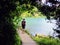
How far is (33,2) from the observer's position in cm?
770

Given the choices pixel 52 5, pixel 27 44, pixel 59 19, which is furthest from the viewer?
pixel 27 44

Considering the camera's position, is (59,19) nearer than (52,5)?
No

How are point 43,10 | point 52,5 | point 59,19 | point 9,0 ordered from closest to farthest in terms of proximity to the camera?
1. point 9,0
2. point 43,10
3. point 52,5
4. point 59,19

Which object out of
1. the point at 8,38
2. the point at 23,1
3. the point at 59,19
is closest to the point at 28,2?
the point at 23,1

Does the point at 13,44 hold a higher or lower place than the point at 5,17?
lower

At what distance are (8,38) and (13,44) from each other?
61 centimetres

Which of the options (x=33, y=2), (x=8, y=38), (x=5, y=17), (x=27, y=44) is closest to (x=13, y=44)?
(x=8, y=38)

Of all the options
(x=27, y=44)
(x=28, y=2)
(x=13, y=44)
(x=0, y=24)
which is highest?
(x=28, y=2)

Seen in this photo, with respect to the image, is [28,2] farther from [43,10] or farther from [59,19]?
[59,19]

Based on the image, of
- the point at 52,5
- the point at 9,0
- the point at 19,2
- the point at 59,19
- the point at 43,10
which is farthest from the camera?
the point at 59,19

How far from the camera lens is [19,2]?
7855 millimetres

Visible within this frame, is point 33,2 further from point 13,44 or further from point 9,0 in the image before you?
point 13,44

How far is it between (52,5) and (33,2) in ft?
5.22

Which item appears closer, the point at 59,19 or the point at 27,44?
the point at 59,19
